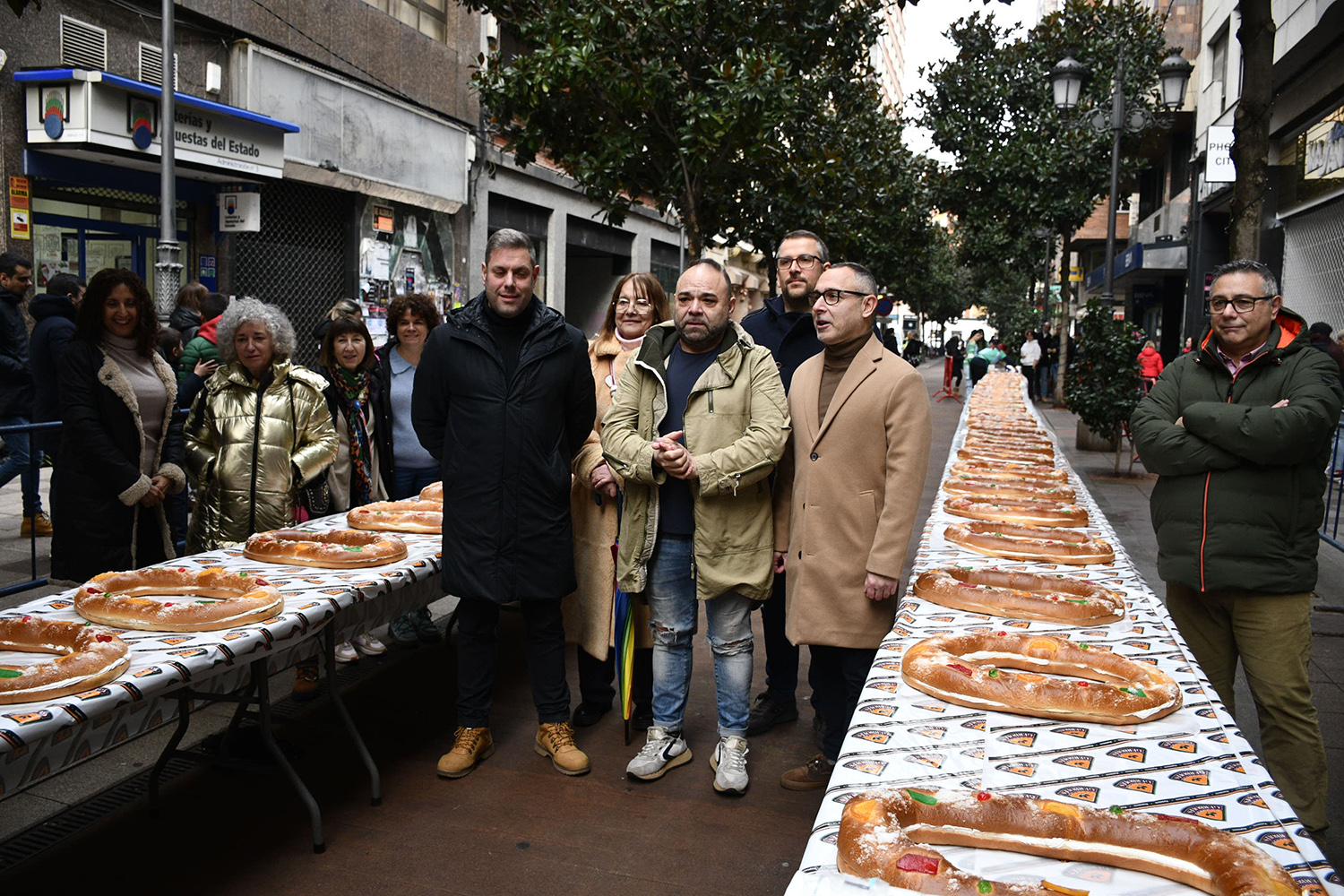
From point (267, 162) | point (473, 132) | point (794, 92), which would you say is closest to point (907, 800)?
point (794, 92)

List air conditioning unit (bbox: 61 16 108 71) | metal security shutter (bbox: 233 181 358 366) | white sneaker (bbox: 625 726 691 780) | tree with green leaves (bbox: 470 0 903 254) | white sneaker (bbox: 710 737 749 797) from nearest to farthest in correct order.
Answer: white sneaker (bbox: 710 737 749 797)
white sneaker (bbox: 625 726 691 780)
tree with green leaves (bbox: 470 0 903 254)
air conditioning unit (bbox: 61 16 108 71)
metal security shutter (bbox: 233 181 358 366)

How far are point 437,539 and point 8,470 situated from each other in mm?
5210

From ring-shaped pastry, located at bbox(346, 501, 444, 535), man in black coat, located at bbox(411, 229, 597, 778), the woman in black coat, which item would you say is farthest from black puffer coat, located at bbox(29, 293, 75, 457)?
man in black coat, located at bbox(411, 229, 597, 778)

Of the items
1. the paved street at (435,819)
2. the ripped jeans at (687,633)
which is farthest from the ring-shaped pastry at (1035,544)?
the paved street at (435,819)

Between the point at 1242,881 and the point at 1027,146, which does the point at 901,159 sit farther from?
the point at 1242,881

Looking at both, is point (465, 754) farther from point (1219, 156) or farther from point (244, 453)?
point (1219, 156)

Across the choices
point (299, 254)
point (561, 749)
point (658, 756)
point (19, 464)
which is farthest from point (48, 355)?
point (299, 254)

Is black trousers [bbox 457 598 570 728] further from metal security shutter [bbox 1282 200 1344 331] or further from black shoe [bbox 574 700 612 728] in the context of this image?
metal security shutter [bbox 1282 200 1344 331]

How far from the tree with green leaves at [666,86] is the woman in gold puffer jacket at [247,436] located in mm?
7011

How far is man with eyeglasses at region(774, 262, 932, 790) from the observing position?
3867 mm

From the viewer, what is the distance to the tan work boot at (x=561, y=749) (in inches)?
175

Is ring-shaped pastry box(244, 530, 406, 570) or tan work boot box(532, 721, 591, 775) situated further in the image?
tan work boot box(532, 721, 591, 775)

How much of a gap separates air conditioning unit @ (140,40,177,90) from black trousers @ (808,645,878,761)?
38.1ft

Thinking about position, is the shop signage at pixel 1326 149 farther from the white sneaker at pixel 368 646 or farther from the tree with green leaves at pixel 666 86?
the white sneaker at pixel 368 646
